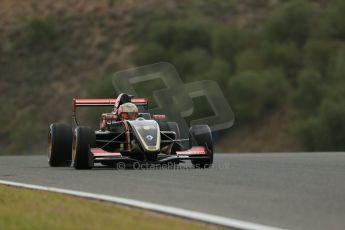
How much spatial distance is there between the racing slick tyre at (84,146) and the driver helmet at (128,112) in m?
1.60

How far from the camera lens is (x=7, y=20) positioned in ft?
248

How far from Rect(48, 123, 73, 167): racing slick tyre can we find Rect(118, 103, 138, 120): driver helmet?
113cm

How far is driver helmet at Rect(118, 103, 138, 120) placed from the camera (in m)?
20.6

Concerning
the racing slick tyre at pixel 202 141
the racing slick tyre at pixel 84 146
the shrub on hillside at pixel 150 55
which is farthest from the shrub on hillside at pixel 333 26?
the racing slick tyre at pixel 84 146

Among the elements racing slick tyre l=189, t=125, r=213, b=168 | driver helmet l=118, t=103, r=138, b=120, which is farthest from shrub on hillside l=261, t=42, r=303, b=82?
racing slick tyre l=189, t=125, r=213, b=168

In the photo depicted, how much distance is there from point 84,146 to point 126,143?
1.10 meters

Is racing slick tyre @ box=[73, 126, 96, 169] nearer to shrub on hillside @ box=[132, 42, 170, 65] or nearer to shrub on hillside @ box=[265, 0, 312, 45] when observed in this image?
shrub on hillside @ box=[265, 0, 312, 45]

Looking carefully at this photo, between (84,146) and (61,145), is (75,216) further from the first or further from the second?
(61,145)

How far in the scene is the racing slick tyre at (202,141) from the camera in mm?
19764

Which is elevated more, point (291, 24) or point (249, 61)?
point (291, 24)

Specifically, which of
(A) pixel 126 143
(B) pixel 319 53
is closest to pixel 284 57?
(B) pixel 319 53

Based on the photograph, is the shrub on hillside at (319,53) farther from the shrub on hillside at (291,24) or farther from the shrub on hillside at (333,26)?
the shrub on hillside at (291,24)

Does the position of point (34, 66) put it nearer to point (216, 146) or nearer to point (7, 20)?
point (7, 20)

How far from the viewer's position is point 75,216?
964 cm
